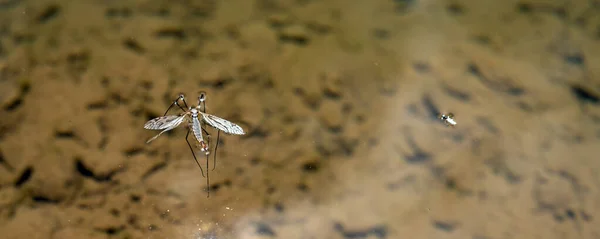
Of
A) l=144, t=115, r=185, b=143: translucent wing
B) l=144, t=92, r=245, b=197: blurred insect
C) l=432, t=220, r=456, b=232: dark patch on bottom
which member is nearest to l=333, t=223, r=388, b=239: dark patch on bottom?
l=432, t=220, r=456, b=232: dark patch on bottom

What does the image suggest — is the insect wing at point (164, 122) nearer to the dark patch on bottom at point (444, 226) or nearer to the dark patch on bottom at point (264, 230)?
the dark patch on bottom at point (264, 230)

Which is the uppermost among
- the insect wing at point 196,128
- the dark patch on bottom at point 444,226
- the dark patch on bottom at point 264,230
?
the insect wing at point 196,128

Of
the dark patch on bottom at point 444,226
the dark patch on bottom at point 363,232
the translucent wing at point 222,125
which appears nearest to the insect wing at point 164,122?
the translucent wing at point 222,125

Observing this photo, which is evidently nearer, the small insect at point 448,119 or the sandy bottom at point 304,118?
the sandy bottom at point 304,118

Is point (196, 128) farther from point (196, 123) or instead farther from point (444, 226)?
point (444, 226)

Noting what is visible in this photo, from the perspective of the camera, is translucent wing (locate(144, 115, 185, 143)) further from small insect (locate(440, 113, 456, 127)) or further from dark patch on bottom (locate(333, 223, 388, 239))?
small insect (locate(440, 113, 456, 127))
